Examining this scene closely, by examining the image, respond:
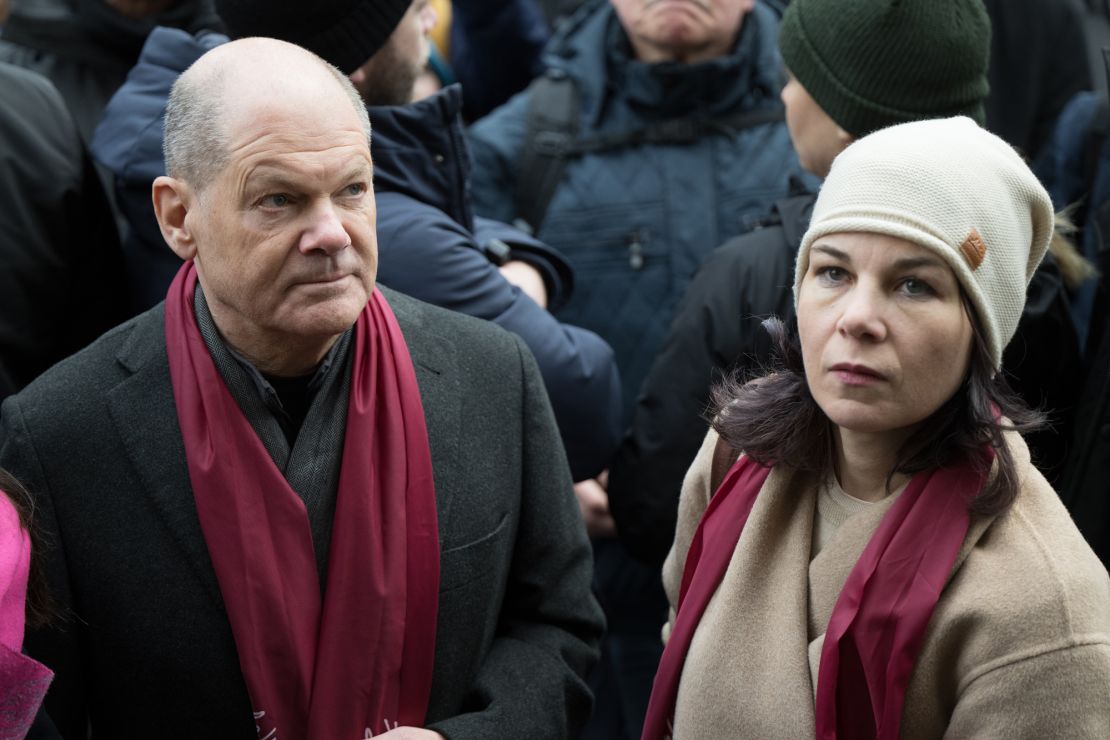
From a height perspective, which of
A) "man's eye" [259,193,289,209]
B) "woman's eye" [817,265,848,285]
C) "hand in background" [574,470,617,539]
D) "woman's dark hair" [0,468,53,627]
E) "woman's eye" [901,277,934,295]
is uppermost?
"man's eye" [259,193,289,209]

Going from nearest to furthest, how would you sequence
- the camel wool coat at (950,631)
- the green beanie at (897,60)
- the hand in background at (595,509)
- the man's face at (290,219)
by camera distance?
1. the camel wool coat at (950,631)
2. the man's face at (290,219)
3. the green beanie at (897,60)
4. the hand in background at (595,509)

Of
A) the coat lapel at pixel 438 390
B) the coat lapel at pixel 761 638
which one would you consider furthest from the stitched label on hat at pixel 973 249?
the coat lapel at pixel 438 390

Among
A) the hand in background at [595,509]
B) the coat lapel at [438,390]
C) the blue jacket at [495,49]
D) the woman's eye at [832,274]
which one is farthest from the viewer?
the blue jacket at [495,49]

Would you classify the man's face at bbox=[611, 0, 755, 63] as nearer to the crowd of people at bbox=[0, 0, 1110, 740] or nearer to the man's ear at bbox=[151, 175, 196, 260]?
the crowd of people at bbox=[0, 0, 1110, 740]

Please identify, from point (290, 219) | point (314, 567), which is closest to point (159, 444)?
point (314, 567)

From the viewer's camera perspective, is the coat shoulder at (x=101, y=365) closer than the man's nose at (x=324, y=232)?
No

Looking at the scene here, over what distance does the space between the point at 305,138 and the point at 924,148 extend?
1045 mm

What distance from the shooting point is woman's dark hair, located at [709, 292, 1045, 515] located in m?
2.21

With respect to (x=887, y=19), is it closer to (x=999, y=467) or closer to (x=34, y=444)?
(x=999, y=467)

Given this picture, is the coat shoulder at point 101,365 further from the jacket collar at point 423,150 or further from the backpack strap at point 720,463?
the backpack strap at point 720,463

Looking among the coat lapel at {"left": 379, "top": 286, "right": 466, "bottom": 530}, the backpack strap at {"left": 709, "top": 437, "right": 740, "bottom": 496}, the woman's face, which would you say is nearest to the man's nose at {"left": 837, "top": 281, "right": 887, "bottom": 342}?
the woman's face

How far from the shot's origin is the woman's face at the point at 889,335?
2.17 meters

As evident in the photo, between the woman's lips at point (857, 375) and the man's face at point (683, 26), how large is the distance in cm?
202

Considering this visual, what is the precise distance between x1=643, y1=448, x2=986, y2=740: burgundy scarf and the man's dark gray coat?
0.68m
